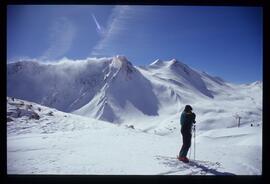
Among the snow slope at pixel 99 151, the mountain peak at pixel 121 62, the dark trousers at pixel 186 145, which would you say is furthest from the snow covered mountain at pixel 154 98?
the dark trousers at pixel 186 145

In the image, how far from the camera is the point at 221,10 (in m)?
4.77

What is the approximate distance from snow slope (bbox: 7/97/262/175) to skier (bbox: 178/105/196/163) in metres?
0.13

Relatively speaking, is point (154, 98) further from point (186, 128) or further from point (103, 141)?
point (186, 128)

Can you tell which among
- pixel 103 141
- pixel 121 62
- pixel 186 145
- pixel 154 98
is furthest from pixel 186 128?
pixel 154 98

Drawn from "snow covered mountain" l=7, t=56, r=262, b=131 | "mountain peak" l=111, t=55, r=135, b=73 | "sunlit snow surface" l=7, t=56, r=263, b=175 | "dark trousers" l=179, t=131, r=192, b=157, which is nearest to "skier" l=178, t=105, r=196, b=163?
"dark trousers" l=179, t=131, r=192, b=157

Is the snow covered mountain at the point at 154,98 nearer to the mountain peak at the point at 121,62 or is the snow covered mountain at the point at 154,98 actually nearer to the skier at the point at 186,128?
the mountain peak at the point at 121,62

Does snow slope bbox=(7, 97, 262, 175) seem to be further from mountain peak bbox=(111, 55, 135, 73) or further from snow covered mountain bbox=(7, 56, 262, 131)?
mountain peak bbox=(111, 55, 135, 73)

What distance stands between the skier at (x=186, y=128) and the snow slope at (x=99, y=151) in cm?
13

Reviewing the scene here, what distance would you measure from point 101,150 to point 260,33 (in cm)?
378

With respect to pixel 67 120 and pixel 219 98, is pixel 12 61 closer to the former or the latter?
pixel 67 120

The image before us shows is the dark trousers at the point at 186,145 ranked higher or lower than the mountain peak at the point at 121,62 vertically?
lower

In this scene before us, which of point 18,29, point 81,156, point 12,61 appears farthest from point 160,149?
point 18,29

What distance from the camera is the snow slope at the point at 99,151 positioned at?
14.7ft

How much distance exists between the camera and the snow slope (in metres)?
4.49
